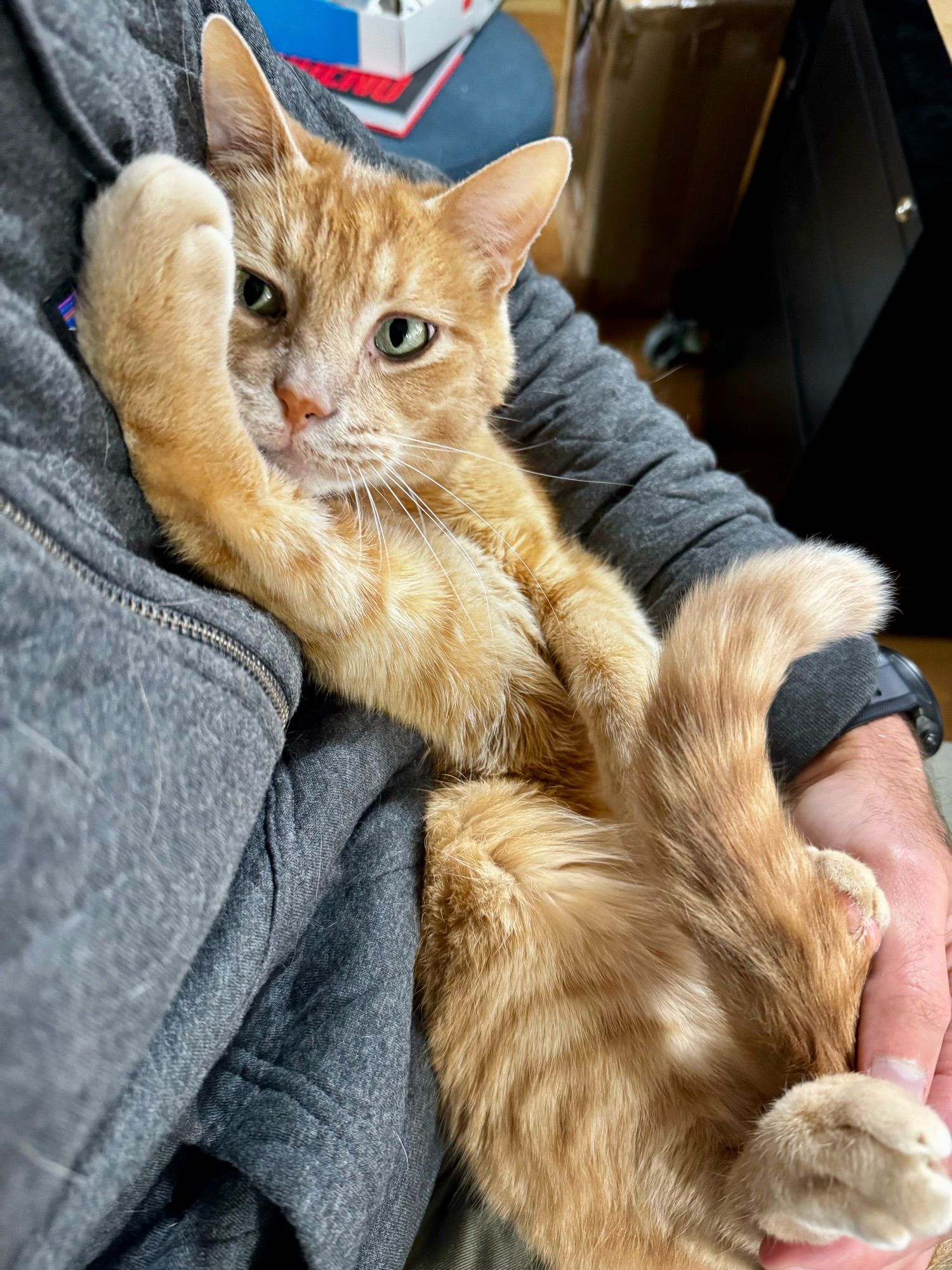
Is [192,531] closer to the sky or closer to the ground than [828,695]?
closer to the sky

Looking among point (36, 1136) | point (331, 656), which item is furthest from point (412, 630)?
point (36, 1136)

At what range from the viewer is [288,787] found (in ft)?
2.42

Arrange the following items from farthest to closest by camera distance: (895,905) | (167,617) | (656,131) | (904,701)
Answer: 1. (656,131)
2. (904,701)
3. (895,905)
4. (167,617)

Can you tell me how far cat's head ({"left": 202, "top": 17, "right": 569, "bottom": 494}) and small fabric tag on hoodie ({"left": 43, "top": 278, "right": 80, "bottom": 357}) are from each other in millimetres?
183

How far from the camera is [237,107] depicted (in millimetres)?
818

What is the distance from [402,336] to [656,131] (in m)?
1.49

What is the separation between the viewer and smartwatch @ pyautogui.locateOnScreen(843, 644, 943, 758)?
1083mm

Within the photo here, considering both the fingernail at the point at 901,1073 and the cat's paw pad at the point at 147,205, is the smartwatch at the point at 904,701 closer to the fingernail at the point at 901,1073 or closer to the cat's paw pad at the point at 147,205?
the fingernail at the point at 901,1073

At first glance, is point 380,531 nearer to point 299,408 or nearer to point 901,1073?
point 299,408

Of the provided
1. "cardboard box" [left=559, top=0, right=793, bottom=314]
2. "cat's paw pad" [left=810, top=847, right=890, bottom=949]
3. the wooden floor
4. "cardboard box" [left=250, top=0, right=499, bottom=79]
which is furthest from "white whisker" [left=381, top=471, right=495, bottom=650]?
"cardboard box" [left=559, top=0, right=793, bottom=314]

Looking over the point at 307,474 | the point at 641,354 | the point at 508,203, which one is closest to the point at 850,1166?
the point at 307,474

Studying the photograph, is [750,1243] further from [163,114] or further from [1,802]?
[163,114]

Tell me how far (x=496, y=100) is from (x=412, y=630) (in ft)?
4.85

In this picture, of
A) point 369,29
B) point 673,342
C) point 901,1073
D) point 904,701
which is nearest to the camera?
point 901,1073
